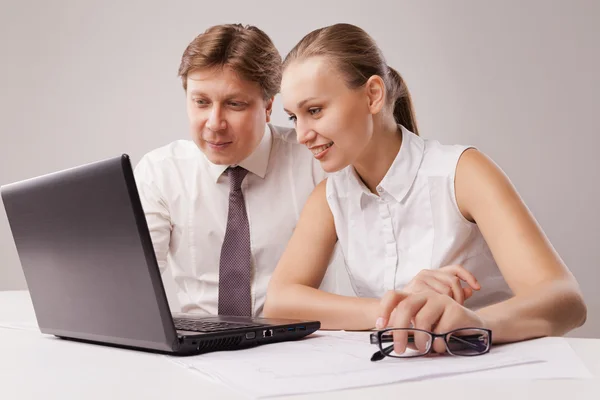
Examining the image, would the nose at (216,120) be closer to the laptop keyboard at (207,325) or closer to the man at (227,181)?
the man at (227,181)

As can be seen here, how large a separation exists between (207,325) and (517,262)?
0.60 meters

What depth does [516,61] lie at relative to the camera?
128 inches

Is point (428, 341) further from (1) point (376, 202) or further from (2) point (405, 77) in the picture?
(2) point (405, 77)

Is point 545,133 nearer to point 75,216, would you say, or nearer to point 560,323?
point 560,323

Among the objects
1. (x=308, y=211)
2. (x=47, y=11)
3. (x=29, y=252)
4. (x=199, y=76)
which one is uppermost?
(x=47, y=11)

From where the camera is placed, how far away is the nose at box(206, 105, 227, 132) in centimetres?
191

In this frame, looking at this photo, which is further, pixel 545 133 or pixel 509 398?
pixel 545 133

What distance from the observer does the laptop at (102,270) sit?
3.05ft

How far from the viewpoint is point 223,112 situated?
6.35 feet

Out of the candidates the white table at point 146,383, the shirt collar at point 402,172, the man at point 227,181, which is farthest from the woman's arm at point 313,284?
the white table at point 146,383

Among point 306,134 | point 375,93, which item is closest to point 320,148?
point 306,134

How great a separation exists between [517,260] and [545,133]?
2.08 m

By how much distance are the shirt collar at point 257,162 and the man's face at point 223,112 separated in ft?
0.23

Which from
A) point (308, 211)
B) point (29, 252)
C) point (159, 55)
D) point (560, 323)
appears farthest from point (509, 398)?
point (159, 55)
